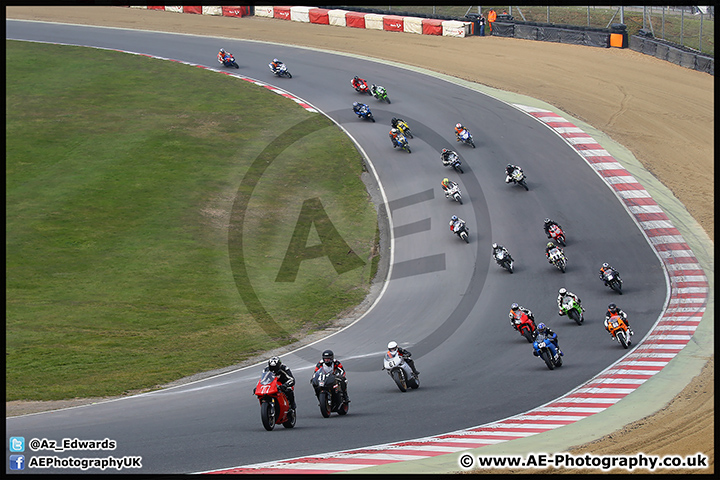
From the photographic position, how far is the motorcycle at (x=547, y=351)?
2247cm

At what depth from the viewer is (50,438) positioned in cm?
1747

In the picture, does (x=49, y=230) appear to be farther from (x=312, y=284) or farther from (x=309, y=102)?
(x=309, y=102)

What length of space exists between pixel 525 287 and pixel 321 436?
48.5ft

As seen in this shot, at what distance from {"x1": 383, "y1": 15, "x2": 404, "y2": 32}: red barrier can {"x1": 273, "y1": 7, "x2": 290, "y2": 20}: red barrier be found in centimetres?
1017

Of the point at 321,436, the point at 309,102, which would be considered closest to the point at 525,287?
the point at 321,436

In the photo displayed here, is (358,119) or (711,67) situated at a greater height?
(711,67)

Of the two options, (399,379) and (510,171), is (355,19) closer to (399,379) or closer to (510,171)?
(510,171)

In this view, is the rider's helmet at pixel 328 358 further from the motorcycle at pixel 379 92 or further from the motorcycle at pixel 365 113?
the motorcycle at pixel 379 92

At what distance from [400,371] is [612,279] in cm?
1146

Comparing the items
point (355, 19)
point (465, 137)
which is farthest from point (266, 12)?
point (465, 137)

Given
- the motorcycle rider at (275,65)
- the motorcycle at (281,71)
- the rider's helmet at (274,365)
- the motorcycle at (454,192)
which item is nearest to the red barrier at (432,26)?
the motorcycle at (281,71)

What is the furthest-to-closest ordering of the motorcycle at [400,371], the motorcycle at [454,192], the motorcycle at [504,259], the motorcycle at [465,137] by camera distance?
1. the motorcycle at [465,137]
2. the motorcycle at [454,192]
3. the motorcycle at [504,259]
4. the motorcycle at [400,371]

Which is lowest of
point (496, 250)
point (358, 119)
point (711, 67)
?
point (496, 250)

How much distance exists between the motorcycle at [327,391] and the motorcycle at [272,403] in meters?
0.98
